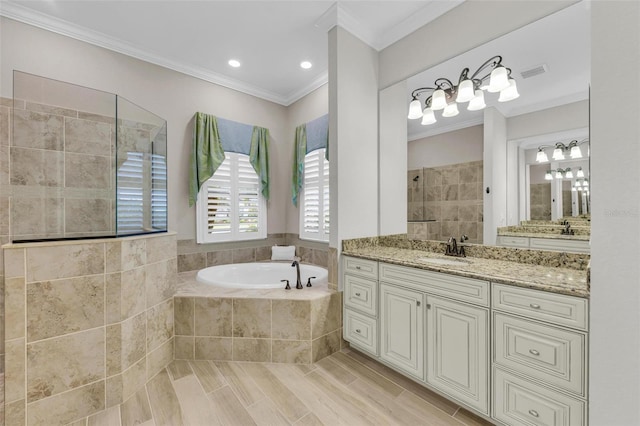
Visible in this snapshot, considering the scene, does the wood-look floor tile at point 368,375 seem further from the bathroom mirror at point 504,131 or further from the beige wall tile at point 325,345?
the bathroom mirror at point 504,131

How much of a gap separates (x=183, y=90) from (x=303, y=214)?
201 cm

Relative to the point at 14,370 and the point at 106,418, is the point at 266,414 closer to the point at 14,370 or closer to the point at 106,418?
the point at 106,418

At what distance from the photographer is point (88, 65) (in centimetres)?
246

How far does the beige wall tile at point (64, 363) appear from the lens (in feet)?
5.00

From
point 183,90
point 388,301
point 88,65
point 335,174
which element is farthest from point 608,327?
point 88,65

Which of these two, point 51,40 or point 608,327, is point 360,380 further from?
A: point 51,40

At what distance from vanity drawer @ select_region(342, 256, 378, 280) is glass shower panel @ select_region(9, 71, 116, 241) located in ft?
5.63

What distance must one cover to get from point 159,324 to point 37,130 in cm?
172

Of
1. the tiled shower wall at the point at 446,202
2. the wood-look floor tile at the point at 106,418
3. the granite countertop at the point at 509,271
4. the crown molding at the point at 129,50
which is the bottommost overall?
the wood-look floor tile at the point at 106,418

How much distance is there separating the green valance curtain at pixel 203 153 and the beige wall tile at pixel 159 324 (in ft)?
4.19

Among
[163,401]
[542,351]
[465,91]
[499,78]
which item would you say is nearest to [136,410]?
[163,401]

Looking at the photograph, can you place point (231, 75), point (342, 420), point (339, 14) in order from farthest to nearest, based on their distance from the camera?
point (231, 75)
point (339, 14)
point (342, 420)

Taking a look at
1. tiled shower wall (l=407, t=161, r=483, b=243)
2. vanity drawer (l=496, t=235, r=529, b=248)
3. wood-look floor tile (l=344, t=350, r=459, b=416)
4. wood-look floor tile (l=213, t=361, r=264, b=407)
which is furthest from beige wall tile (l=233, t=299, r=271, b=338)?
vanity drawer (l=496, t=235, r=529, b=248)

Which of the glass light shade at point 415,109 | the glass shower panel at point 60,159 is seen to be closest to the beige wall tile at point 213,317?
the glass shower panel at point 60,159
